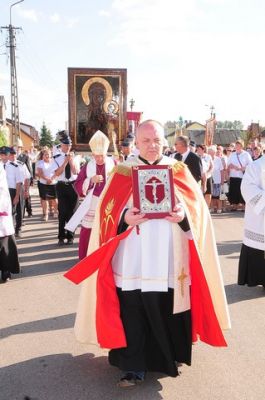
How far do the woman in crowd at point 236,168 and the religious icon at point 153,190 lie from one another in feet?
31.7

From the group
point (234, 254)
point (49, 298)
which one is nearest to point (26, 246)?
point (49, 298)

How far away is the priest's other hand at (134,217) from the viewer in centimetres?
319

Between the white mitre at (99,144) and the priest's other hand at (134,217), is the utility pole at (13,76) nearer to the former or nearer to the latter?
the white mitre at (99,144)

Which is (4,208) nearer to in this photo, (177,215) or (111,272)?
(111,272)

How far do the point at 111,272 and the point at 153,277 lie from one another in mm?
357

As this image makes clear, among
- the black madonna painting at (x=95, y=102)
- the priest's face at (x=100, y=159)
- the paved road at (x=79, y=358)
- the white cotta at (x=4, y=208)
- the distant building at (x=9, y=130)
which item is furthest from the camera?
the distant building at (x=9, y=130)

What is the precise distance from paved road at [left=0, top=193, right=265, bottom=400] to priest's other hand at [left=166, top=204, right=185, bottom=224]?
130 centimetres

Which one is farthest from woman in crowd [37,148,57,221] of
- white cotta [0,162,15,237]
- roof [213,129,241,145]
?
roof [213,129,241,145]

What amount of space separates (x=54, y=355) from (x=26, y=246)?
489 centimetres

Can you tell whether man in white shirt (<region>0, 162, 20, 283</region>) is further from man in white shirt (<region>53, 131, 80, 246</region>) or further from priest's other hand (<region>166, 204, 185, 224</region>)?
priest's other hand (<region>166, 204, 185, 224</region>)

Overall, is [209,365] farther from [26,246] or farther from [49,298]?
[26,246]

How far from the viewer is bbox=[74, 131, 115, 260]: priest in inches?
266

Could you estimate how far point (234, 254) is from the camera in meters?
7.91

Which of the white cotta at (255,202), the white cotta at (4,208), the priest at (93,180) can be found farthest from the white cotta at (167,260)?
the priest at (93,180)
